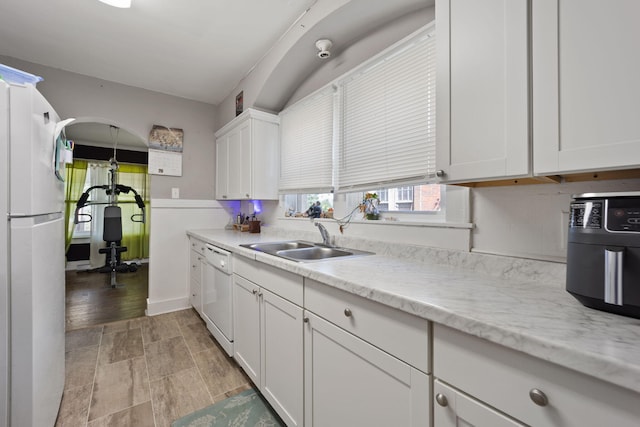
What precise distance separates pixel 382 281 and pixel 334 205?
3.97ft

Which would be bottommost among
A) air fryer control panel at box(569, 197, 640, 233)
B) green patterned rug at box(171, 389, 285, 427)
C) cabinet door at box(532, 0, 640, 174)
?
green patterned rug at box(171, 389, 285, 427)

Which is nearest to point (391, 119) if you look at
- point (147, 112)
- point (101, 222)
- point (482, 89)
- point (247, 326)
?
point (482, 89)

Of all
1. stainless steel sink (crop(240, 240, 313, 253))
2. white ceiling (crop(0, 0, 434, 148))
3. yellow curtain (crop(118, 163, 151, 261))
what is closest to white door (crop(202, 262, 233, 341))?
stainless steel sink (crop(240, 240, 313, 253))

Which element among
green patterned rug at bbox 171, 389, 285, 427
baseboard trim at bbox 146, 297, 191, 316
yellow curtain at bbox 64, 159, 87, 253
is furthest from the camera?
yellow curtain at bbox 64, 159, 87, 253

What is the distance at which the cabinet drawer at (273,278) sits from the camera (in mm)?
1338

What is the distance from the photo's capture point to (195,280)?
2.95m

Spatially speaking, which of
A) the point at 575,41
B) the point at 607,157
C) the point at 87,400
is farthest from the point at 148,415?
the point at 575,41

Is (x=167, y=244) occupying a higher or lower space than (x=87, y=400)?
higher

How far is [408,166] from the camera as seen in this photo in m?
1.60

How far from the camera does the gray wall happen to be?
8.80ft

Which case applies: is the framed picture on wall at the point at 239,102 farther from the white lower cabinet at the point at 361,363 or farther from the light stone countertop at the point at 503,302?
the white lower cabinet at the point at 361,363

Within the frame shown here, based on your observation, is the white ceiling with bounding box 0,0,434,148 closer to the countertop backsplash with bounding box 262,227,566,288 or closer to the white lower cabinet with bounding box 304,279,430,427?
the countertop backsplash with bounding box 262,227,566,288

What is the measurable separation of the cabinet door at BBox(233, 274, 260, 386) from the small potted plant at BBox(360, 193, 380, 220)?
88 centimetres

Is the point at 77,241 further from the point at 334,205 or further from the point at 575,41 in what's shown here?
the point at 575,41
